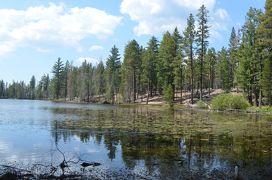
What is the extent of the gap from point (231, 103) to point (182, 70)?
83.0 ft

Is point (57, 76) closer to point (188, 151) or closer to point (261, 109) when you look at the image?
point (261, 109)

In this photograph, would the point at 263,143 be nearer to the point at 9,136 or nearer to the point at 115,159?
the point at 115,159

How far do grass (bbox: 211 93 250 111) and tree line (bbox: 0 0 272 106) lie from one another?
10.1 ft

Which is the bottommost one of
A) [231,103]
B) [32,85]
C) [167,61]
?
[231,103]

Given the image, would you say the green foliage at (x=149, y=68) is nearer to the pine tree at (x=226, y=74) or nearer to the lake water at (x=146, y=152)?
the pine tree at (x=226, y=74)

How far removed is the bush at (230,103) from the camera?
56803 mm

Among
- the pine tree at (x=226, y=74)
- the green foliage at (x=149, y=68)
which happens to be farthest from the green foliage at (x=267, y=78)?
the green foliage at (x=149, y=68)

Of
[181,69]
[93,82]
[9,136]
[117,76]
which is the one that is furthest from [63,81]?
[9,136]

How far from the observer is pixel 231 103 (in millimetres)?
Answer: 57188

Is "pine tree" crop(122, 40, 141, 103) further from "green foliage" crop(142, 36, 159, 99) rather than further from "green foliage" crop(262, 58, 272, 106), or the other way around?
"green foliage" crop(262, 58, 272, 106)

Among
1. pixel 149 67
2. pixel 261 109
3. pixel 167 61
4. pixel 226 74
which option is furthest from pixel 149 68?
pixel 261 109

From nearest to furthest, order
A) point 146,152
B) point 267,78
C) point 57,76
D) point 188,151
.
A: point 146,152, point 188,151, point 267,78, point 57,76

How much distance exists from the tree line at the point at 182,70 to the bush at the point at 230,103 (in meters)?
3.07

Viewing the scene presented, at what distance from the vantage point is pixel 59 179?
11062mm
